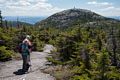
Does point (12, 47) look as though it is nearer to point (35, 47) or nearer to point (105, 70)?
point (35, 47)

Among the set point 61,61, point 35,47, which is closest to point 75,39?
point 61,61

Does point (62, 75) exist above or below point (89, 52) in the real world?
below

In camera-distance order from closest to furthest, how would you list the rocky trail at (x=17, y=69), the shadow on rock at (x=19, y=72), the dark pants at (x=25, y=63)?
Result: 1. the rocky trail at (x=17, y=69)
2. the shadow on rock at (x=19, y=72)
3. the dark pants at (x=25, y=63)

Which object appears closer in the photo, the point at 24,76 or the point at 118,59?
the point at 24,76

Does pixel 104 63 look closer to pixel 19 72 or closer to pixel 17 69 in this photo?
pixel 19 72

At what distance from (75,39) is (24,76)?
27.2 ft

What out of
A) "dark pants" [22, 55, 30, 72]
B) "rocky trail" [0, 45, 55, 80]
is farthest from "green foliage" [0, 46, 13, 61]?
"dark pants" [22, 55, 30, 72]

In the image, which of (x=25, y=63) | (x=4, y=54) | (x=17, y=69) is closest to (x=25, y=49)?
(x=25, y=63)

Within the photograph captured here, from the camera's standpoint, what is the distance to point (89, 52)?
53.8 feet

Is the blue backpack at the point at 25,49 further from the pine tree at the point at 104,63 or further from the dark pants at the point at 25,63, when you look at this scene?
the pine tree at the point at 104,63

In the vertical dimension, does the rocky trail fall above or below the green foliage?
below

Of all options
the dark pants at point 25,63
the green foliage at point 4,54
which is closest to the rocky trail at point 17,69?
the dark pants at point 25,63

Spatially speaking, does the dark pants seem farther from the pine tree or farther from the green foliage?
the pine tree

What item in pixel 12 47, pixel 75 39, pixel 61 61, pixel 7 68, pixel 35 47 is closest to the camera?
pixel 7 68
